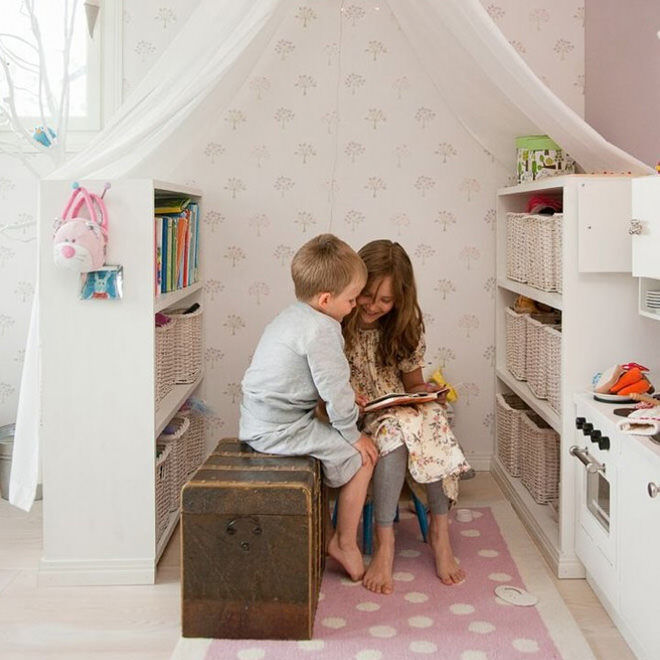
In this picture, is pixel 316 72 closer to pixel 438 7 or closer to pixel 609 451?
pixel 438 7

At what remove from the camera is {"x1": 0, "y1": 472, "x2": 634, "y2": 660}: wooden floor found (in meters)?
2.05

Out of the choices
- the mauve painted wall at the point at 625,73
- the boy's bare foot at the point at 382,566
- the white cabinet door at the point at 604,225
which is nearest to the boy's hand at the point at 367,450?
the boy's bare foot at the point at 382,566

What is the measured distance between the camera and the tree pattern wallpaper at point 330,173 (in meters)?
3.37

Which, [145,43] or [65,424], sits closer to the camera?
[65,424]

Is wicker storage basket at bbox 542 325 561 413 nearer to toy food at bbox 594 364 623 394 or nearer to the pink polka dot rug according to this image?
toy food at bbox 594 364 623 394

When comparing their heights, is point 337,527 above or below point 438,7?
below

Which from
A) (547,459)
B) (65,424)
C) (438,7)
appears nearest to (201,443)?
(65,424)

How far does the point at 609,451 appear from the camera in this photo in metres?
2.12

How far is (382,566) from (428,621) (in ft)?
0.92

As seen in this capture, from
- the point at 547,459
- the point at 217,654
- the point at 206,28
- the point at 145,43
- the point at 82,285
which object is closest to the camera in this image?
the point at 217,654

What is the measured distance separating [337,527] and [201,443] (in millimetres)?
1122

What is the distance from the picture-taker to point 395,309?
106 inches

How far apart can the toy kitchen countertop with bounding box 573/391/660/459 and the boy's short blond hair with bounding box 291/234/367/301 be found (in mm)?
703

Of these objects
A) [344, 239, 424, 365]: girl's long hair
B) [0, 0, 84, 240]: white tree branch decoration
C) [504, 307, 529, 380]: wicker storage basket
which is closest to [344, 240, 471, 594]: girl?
[344, 239, 424, 365]: girl's long hair
